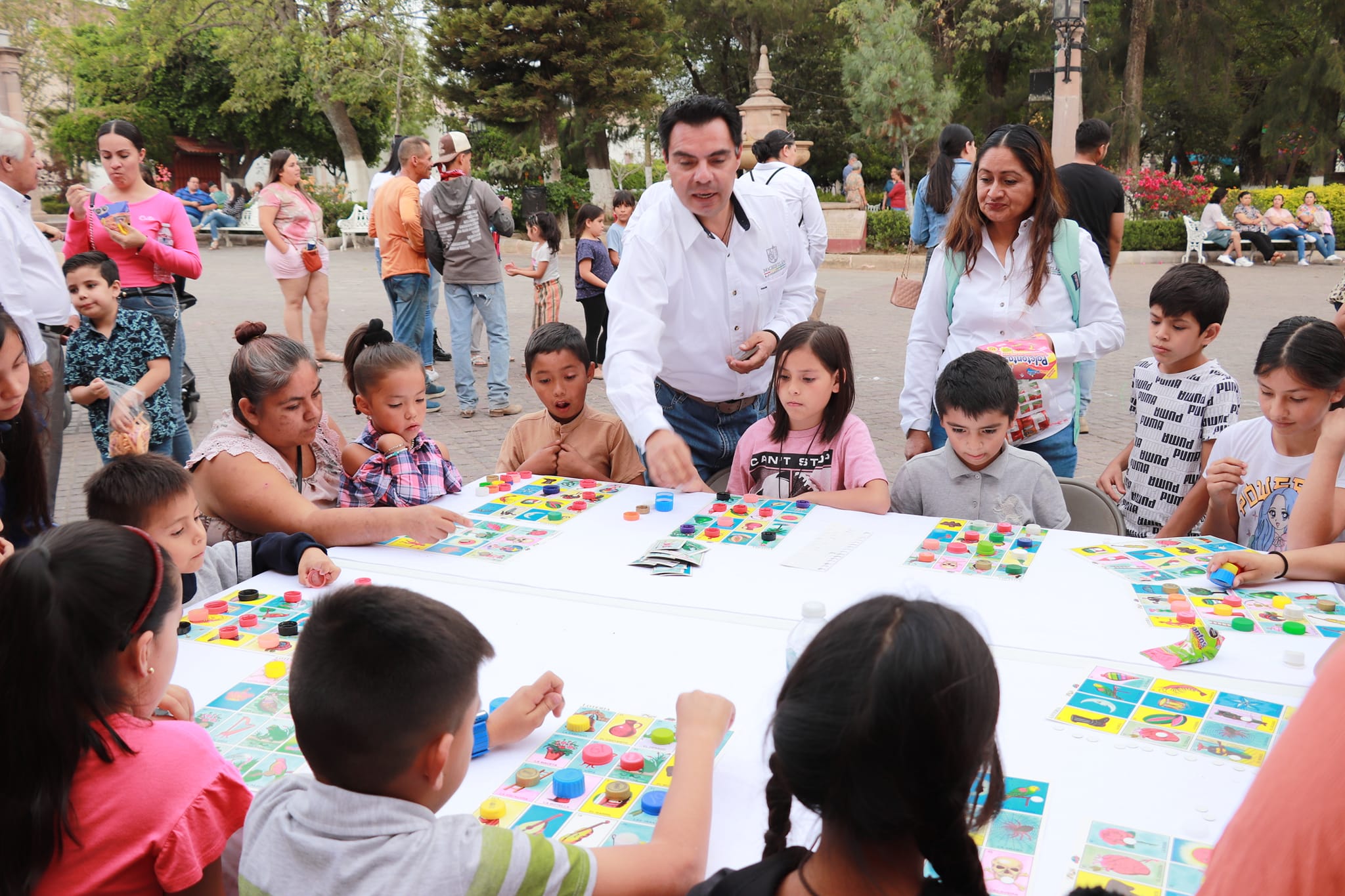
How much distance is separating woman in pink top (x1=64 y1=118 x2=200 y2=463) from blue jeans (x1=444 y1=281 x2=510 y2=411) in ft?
6.29

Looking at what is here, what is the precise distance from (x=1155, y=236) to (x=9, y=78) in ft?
55.8

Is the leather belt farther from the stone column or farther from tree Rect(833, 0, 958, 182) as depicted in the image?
tree Rect(833, 0, 958, 182)

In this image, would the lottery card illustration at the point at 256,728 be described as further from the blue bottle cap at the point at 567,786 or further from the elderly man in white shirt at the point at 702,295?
the elderly man in white shirt at the point at 702,295

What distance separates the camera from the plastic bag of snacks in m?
4.27

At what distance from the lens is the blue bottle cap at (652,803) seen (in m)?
1.67

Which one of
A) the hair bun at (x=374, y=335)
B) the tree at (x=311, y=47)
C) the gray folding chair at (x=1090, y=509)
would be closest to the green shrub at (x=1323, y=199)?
the tree at (x=311, y=47)

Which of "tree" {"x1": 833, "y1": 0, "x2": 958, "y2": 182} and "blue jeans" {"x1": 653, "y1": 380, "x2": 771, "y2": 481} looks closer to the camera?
"blue jeans" {"x1": 653, "y1": 380, "x2": 771, "y2": 481}

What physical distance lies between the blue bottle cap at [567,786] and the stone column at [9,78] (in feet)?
50.3

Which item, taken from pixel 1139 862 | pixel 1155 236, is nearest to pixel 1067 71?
pixel 1155 236

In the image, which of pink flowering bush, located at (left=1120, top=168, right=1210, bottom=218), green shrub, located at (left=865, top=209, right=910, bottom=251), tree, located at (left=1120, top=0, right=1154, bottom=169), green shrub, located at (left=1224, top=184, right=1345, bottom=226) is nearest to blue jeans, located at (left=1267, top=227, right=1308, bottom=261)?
green shrub, located at (left=1224, top=184, right=1345, bottom=226)

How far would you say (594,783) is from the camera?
1.76m

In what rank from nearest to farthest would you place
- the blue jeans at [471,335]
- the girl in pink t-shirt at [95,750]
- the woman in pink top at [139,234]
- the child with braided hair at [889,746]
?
the child with braided hair at [889,746] → the girl in pink t-shirt at [95,750] → the woman in pink top at [139,234] → the blue jeans at [471,335]

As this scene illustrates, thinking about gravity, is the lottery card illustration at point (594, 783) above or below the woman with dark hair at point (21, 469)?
below

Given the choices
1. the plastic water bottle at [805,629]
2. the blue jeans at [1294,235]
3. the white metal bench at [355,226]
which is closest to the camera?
the plastic water bottle at [805,629]
